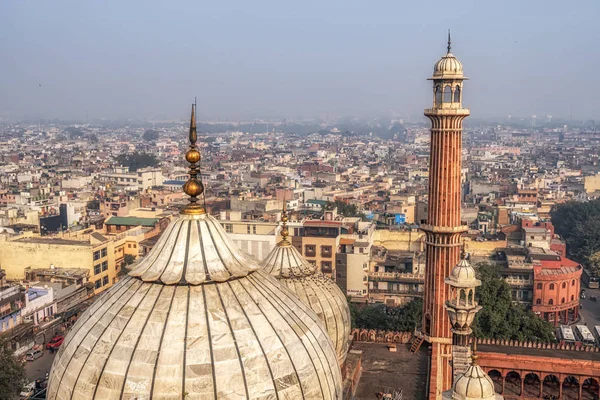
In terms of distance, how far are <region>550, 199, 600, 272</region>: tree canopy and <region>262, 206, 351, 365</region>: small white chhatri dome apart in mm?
25491

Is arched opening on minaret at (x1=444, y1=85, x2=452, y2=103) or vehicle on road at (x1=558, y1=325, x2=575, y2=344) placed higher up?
arched opening on minaret at (x1=444, y1=85, x2=452, y2=103)

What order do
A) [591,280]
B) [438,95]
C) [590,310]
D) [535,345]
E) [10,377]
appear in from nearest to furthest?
[10,377] → [438,95] → [535,345] → [590,310] → [591,280]

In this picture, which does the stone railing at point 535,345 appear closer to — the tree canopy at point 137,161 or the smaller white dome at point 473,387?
the smaller white dome at point 473,387

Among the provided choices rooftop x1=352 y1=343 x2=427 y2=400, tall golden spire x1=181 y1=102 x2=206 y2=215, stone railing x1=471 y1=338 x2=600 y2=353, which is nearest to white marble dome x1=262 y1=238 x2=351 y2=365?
rooftop x1=352 y1=343 x2=427 y2=400

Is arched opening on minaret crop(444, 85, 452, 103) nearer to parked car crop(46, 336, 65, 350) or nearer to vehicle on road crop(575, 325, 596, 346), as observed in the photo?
vehicle on road crop(575, 325, 596, 346)

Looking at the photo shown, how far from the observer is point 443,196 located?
16.7m

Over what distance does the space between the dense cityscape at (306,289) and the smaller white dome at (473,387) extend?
16 millimetres

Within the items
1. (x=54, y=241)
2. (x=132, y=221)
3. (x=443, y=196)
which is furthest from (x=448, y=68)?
(x=132, y=221)

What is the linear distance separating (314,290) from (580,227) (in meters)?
30.2

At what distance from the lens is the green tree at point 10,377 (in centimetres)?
1644

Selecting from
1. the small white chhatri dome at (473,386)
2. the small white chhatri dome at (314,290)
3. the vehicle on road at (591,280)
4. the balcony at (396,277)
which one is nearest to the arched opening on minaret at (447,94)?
the small white chhatri dome at (314,290)

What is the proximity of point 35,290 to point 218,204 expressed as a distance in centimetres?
1994

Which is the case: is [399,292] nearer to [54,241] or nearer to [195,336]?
[54,241]

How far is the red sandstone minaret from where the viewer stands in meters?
16.4
